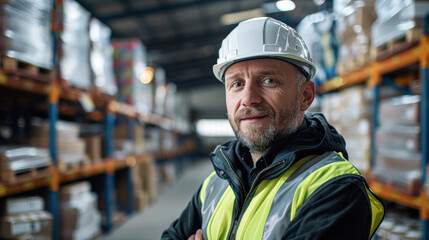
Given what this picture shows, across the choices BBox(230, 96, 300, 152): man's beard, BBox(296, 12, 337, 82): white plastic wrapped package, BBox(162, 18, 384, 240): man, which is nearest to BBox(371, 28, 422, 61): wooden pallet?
BBox(296, 12, 337, 82): white plastic wrapped package

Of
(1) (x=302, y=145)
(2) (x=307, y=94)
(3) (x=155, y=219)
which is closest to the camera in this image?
(1) (x=302, y=145)

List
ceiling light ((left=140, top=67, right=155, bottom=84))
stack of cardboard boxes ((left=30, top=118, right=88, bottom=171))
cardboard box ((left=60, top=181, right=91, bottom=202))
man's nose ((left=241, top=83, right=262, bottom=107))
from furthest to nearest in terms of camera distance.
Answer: ceiling light ((left=140, top=67, right=155, bottom=84)), cardboard box ((left=60, top=181, right=91, bottom=202)), stack of cardboard boxes ((left=30, top=118, right=88, bottom=171)), man's nose ((left=241, top=83, right=262, bottom=107))

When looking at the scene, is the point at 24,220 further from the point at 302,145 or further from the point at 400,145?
the point at 400,145

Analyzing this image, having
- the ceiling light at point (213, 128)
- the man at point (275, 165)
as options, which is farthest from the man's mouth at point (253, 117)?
the ceiling light at point (213, 128)

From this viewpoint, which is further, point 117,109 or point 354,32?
point 117,109

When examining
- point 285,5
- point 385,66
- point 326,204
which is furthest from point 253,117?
point 285,5

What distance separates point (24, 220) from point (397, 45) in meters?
4.28

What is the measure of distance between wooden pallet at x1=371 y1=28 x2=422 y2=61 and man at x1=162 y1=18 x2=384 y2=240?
182 cm

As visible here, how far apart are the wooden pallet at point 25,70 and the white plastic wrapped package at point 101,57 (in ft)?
2.85

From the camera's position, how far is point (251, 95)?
4.95ft

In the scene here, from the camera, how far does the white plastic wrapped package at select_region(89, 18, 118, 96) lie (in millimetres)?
4590

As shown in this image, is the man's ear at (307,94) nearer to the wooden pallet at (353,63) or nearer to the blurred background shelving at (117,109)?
the blurred background shelving at (117,109)

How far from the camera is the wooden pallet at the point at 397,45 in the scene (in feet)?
9.43

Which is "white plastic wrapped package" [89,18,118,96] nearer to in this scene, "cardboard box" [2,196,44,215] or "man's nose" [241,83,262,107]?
"cardboard box" [2,196,44,215]
